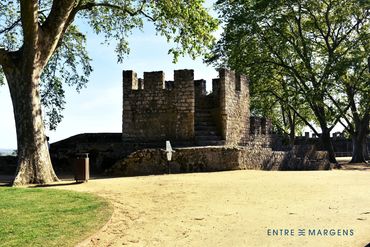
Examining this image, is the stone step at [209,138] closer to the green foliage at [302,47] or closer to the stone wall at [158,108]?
the stone wall at [158,108]

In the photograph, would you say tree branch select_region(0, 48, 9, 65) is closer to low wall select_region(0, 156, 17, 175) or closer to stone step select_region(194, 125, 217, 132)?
low wall select_region(0, 156, 17, 175)

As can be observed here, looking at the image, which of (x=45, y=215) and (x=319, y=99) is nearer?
(x=45, y=215)

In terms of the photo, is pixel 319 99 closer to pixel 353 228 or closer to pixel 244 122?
pixel 244 122

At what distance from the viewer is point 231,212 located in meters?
6.98

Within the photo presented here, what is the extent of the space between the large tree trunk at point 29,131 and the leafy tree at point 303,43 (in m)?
15.3

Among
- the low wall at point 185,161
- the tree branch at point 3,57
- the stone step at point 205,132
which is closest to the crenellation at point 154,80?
the stone step at point 205,132

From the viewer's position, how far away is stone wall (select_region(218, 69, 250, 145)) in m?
16.5

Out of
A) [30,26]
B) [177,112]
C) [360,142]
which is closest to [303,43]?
[360,142]

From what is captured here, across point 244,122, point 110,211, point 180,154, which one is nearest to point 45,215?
point 110,211

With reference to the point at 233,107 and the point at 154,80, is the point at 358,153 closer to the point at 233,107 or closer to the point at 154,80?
the point at 233,107

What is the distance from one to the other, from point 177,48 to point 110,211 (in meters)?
9.65

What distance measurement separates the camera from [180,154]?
1332 cm

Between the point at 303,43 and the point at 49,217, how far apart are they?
70.6 ft

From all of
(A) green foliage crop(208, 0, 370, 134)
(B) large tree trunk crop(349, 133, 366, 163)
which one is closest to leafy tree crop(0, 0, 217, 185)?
(A) green foliage crop(208, 0, 370, 134)
